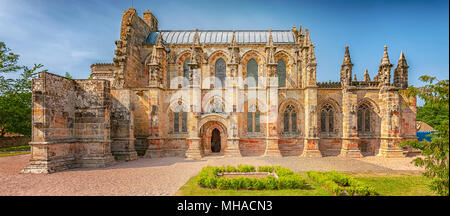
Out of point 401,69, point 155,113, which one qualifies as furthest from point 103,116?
point 401,69

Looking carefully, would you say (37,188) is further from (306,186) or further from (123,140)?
(306,186)

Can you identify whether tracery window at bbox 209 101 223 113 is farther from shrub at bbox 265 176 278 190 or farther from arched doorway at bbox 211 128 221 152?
shrub at bbox 265 176 278 190

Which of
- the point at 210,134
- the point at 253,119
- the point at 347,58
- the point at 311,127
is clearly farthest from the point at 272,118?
the point at 347,58

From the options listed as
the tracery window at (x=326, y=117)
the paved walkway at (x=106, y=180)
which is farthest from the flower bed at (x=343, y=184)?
the tracery window at (x=326, y=117)

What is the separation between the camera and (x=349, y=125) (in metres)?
22.7

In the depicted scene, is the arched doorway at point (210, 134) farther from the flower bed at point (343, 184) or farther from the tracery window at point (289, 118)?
the flower bed at point (343, 184)

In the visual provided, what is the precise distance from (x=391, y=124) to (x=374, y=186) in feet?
46.5

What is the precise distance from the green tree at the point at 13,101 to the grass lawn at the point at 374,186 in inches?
1150

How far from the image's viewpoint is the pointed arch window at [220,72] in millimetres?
28489

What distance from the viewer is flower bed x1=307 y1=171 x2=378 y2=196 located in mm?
9559

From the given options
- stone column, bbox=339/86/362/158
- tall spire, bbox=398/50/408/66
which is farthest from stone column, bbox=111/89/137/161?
tall spire, bbox=398/50/408/66

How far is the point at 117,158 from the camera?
805 inches

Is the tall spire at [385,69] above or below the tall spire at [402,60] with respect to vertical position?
below

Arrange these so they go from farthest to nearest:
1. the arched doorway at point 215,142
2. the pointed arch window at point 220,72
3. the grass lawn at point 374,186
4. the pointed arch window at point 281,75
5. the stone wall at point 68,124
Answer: the pointed arch window at point 281,75
the pointed arch window at point 220,72
the arched doorway at point 215,142
the stone wall at point 68,124
the grass lawn at point 374,186
